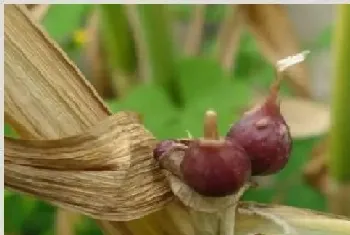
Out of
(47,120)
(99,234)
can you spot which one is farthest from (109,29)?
(47,120)

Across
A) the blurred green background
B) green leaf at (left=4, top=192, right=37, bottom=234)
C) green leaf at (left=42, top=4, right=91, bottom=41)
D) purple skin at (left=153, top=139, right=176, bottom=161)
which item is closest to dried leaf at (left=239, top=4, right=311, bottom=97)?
the blurred green background

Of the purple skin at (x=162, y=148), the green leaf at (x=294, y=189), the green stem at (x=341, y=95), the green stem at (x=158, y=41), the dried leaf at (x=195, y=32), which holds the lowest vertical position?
the green leaf at (x=294, y=189)

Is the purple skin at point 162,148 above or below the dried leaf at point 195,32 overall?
below

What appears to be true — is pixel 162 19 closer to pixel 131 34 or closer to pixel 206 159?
pixel 131 34

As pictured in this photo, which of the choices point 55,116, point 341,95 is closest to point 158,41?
point 341,95

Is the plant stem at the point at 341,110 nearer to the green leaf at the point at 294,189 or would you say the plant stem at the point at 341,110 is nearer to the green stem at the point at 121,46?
the green leaf at the point at 294,189

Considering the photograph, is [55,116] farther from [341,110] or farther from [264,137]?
[341,110]

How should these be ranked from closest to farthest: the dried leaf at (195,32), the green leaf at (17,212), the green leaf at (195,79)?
the green leaf at (17,212) < the green leaf at (195,79) < the dried leaf at (195,32)

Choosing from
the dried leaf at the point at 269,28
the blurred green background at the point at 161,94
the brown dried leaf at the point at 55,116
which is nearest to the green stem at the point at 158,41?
the blurred green background at the point at 161,94
